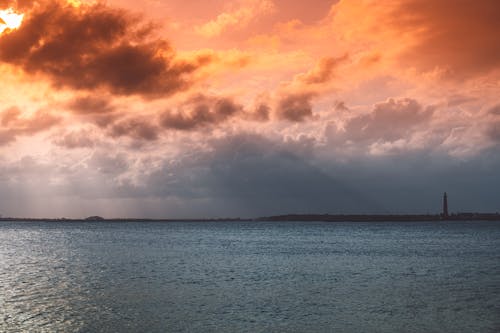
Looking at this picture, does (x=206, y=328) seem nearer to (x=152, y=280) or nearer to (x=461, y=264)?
(x=152, y=280)

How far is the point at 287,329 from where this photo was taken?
100 ft

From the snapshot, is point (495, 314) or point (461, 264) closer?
point (495, 314)

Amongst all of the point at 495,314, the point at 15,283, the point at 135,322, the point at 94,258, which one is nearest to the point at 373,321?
the point at 495,314

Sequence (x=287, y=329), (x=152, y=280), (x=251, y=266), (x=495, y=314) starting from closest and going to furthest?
(x=287, y=329)
(x=495, y=314)
(x=152, y=280)
(x=251, y=266)

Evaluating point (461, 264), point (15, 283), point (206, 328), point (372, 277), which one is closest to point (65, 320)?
point (206, 328)

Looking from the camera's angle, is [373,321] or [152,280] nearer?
[373,321]

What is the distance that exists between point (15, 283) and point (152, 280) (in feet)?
45.4

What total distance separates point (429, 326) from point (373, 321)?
361cm

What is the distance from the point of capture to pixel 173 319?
3312cm

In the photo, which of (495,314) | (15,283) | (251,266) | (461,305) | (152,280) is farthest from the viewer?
(251,266)

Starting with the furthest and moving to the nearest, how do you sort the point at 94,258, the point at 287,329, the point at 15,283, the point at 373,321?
1. the point at 94,258
2. the point at 15,283
3. the point at 373,321
4. the point at 287,329

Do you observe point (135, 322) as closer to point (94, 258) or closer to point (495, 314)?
point (495, 314)

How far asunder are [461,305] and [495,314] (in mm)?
3643

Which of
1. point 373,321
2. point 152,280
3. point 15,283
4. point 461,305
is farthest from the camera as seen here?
point 152,280
